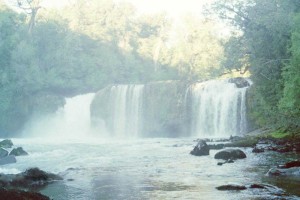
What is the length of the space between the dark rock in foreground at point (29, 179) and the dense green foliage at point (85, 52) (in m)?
32.4

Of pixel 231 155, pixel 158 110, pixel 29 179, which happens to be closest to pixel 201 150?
pixel 231 155

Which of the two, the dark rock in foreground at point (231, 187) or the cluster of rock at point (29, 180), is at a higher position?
the dark rock in foreground at point (231, 187)

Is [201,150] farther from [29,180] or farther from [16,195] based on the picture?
[16,195]

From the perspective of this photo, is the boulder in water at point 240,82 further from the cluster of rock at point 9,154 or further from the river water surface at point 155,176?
the cluster of rock at point 9,154

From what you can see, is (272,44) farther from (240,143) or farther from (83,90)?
(83,90)

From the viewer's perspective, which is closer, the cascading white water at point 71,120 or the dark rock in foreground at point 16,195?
the dark rock in foreground at point 16,195

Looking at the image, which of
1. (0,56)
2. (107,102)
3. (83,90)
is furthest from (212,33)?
(0,56)

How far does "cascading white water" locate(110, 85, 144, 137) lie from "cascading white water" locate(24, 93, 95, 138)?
4481 millimetres

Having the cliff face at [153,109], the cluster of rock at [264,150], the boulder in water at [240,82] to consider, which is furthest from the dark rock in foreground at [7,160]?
the boulder in water at [240,82]

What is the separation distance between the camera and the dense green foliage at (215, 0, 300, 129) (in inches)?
933

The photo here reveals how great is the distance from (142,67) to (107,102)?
81.1 feet

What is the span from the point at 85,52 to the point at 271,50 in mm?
46277

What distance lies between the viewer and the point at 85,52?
69938mm

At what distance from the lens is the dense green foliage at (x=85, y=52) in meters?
57.4
